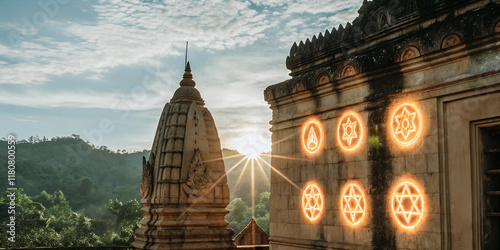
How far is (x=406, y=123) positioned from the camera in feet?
26.6

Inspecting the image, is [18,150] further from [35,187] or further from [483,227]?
[483,227]

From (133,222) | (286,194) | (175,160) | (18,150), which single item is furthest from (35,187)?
(286,194)

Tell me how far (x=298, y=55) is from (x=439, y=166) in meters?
4.55

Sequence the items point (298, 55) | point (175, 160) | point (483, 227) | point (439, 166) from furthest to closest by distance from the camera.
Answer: point (175, 160)
point (298, 55)
point (439, 166)
point (483, 227)

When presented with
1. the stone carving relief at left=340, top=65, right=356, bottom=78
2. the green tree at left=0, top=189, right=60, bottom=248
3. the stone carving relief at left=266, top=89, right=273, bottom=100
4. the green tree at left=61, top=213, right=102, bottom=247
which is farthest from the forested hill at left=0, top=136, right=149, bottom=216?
the stone carving relief at left=340, top=65, right=356, bottom=78

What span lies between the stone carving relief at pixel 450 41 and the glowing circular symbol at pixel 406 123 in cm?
109

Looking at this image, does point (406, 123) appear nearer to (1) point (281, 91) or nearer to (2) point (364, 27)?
(2) point (364, 27)

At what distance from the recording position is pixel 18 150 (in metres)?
126

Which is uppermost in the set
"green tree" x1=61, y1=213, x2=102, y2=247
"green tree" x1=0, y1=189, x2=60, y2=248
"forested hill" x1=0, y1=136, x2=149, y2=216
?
"forested hill" x1=0, y1=136, x2=149, y2=216

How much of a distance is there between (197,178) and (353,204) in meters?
8.91

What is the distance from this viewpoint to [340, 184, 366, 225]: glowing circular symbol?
877cm

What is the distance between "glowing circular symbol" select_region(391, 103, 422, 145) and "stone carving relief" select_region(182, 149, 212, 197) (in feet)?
32.3

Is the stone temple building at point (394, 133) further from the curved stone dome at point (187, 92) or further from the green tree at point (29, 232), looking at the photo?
the green tree at point (29, 232)

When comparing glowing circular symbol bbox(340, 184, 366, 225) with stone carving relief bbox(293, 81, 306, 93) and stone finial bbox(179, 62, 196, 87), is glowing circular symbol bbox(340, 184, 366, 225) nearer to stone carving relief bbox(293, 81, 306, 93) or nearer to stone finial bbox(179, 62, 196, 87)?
stone carving relief bbox(293, 81, 306, 93)
